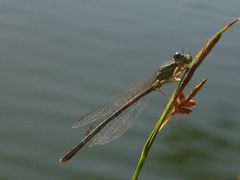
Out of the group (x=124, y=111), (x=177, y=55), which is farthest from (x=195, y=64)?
(x=124, y=111)

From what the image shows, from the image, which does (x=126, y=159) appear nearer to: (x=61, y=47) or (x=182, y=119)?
(x=182, y=119)

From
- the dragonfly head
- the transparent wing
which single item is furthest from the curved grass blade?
the transparent wing

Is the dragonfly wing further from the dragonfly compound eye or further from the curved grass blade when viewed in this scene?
the curved grass blade

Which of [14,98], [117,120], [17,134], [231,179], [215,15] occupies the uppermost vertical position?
[215,15]

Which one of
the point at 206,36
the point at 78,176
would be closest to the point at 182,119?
the point at 78,176

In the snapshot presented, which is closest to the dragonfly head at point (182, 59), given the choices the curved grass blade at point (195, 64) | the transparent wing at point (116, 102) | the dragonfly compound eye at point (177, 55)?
the dragonfly compound eye at point (177, 55)

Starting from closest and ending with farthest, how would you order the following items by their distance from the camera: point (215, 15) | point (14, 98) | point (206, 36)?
point (14, 98)
point (206, 36)
point (215, 15)

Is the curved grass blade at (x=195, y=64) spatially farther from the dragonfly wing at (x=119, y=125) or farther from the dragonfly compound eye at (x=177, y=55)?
the dragonfly wing at (x=119, y=125)
